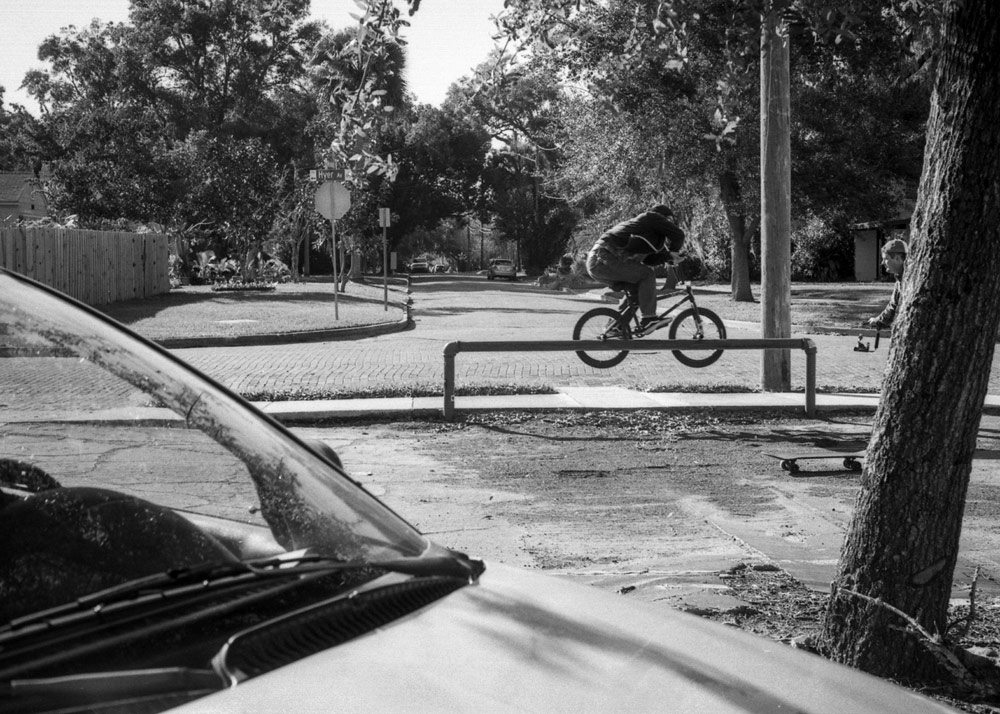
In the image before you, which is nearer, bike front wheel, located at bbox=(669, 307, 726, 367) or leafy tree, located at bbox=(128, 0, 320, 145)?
bike front wheel, located at bbox=(669, 307, 726, 367)

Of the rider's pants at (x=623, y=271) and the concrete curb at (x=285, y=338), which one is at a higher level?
the rider's pants at (x=623, y=271)

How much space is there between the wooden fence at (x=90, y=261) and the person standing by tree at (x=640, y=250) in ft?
37.3

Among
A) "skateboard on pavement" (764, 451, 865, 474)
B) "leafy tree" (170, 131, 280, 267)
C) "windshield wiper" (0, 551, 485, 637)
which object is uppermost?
"leafy tree" (170, 131, 280, 267)

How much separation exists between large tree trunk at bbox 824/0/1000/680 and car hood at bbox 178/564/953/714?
1.90m

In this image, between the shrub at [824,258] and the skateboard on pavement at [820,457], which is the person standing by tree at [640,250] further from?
the shrub at [824,258]

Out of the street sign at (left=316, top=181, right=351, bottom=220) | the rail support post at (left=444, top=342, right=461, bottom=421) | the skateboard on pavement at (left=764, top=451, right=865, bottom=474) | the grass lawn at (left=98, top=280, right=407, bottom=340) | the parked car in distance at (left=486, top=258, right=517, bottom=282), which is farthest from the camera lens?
the parked car in distance at (left=486, top=258, right=517, bottom=282)

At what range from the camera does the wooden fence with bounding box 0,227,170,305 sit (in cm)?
2347

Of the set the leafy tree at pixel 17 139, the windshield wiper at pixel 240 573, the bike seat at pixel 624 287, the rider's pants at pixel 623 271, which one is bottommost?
the windshield wiper at pixel 240 573

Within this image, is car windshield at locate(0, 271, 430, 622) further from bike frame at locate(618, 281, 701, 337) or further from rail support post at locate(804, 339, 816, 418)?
bike frame at locate(618, 281, 701, 337)

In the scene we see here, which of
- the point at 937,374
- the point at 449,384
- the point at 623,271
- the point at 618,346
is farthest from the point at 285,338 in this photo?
the point at 937,374

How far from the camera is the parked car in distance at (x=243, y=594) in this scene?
5.72 feet

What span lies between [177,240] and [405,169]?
3219cm

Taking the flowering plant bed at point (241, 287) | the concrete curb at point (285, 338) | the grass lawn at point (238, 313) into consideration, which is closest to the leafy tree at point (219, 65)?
the flowering plant bed at point (241, 287)

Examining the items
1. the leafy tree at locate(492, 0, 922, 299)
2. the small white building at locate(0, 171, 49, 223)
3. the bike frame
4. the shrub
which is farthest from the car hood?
the small white building at locate(0, 171, 49, 223)
